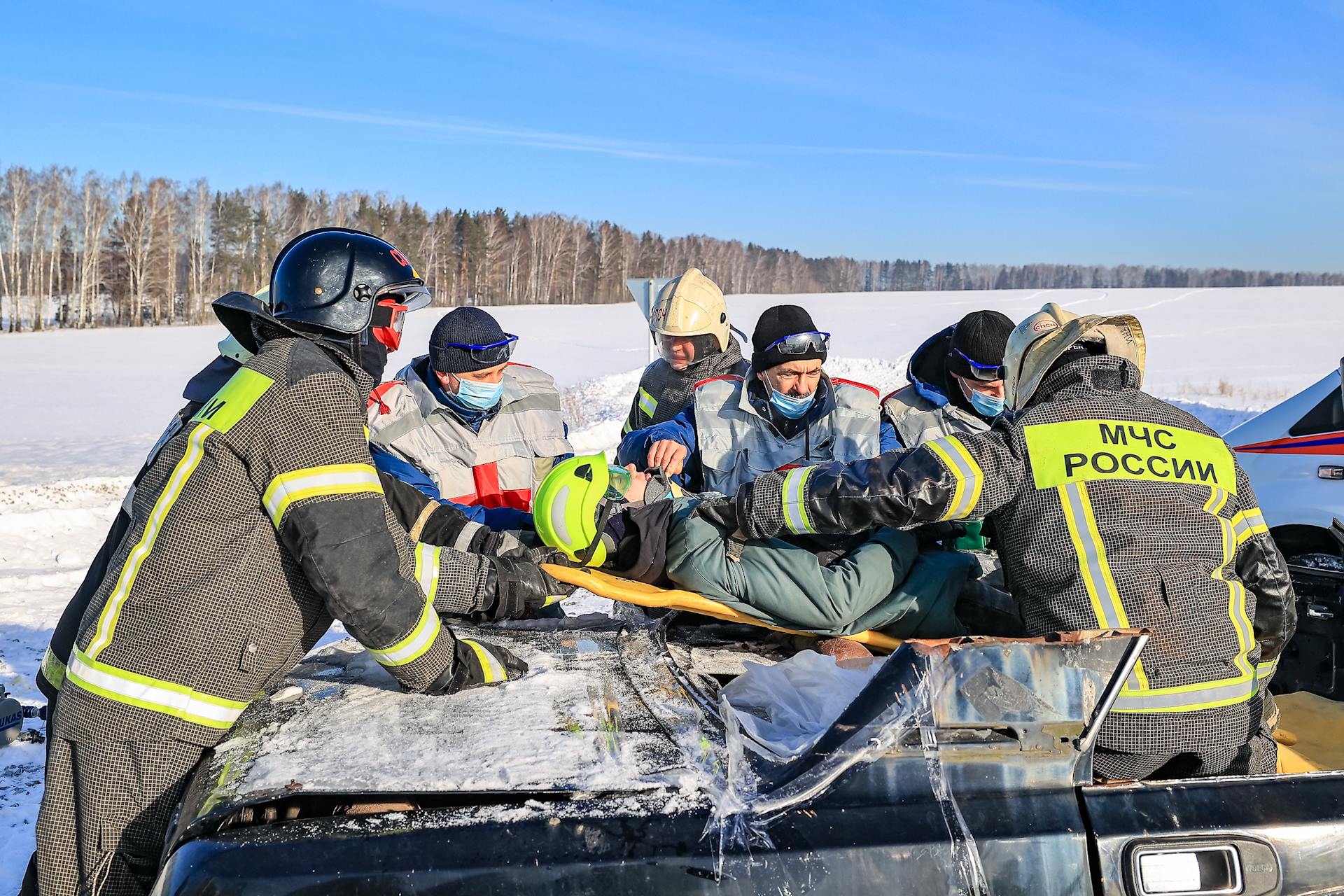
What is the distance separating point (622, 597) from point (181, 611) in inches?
50.4

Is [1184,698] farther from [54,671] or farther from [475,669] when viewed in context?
[54,671]

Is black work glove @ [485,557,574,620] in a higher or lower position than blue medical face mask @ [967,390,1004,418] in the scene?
lower

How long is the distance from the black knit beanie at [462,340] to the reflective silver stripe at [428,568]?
1.59m

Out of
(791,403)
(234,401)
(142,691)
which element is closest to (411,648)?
(142,691)

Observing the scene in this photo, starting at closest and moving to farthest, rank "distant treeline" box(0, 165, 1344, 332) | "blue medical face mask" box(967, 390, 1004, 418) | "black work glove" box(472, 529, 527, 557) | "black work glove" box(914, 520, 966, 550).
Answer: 1. "black work glove" box(472, 529, 527, 557)
2. "black work glove" box(914, 520, 966, 550)
3. "blue medical face mask" box(967, 390, 1004, 418)
4. "distant treeline" box(0, 165, 1344, 332)

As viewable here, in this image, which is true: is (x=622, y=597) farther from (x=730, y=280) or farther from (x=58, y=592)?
(x=730, y=280)

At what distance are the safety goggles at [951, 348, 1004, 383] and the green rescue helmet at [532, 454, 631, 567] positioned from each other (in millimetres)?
2188

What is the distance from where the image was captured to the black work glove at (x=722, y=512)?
3.09 meters

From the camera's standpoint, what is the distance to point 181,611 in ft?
7.25

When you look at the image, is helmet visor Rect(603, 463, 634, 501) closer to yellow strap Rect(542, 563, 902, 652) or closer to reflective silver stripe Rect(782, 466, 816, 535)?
yellow strap Rect(542, 563, 902, 652)

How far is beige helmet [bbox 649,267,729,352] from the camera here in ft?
18.8

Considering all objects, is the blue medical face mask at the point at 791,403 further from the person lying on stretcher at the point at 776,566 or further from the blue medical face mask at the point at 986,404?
the person lying on stretcher at the point at 776,566

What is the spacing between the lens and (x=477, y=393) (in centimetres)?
438

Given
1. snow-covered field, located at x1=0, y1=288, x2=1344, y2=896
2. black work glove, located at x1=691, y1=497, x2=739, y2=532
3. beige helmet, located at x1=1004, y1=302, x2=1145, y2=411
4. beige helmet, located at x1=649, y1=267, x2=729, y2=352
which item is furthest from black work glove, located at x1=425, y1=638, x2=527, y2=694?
beige helmet, located at x1=649, y1=267, x2=729, y2=352
